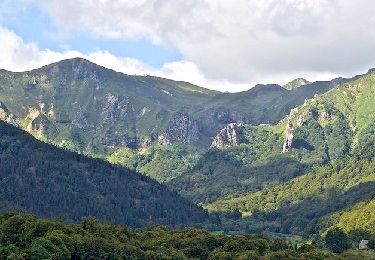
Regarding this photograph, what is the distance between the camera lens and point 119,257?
650 feet

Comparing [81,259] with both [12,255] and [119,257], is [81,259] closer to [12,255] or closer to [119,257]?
[119,257]

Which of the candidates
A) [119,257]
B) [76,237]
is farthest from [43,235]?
[119,257]

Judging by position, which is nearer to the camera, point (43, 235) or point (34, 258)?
point (34, 258)

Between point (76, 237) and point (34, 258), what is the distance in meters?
21.5

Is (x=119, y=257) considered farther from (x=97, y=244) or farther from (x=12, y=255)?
(x=12, y=255)

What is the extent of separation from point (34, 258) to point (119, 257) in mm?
27125

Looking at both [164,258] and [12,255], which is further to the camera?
[164,258]

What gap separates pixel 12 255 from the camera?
179250mm

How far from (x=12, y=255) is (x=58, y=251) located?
11832 millimetres

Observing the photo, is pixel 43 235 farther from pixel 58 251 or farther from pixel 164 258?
pixel 164 258

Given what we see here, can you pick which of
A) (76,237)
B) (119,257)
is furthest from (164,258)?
(76,237)

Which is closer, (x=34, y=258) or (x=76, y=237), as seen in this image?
(x=34, y=258)

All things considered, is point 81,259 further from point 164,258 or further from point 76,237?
point 164,258

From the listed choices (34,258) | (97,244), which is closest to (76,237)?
(97,244)
